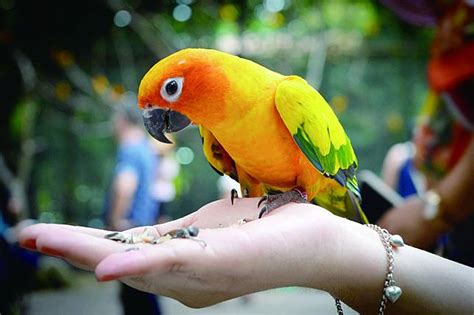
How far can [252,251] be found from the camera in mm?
385

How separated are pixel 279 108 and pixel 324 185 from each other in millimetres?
138

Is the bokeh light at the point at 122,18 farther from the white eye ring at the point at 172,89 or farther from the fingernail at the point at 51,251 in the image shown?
the fingernail at the point at 51,251

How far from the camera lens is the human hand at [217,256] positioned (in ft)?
1.11

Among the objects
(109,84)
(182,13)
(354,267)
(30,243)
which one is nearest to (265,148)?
(354,267)

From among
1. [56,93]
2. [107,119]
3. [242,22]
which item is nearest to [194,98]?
[242,22]

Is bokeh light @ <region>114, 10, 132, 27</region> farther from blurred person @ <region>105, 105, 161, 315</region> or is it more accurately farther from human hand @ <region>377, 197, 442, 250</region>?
human hand @ <region>377, 197, 442, 250</region>

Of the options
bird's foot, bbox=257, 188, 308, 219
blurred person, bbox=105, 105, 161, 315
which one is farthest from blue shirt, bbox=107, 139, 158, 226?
bird's foot, bbox=257, 188, 308, 219

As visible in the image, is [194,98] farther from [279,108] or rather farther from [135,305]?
[135,305]

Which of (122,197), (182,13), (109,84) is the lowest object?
(122,197)

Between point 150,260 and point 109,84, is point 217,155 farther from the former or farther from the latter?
→ point 109,84

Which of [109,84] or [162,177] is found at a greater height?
[109,84]

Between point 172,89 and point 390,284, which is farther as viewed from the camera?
point 172,89

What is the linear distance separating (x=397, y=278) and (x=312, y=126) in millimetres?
200

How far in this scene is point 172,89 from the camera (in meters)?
0.58
